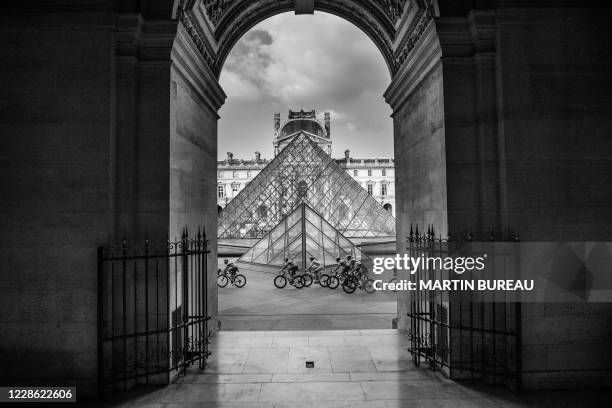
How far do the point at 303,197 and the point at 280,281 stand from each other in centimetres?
1345

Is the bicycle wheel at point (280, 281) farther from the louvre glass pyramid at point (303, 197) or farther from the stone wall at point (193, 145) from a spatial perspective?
the louvre glass pyramid at point (303, 197)

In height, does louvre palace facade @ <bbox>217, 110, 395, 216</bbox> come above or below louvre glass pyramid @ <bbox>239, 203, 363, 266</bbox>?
above

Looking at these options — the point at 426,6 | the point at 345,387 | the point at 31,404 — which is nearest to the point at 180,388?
the point at 31,404

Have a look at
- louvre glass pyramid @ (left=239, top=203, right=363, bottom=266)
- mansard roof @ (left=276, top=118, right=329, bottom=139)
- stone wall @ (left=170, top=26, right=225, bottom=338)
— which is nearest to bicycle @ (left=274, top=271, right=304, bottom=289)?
louvre glass pyramid @ (left=239, top=203, right=363, bottom=266)

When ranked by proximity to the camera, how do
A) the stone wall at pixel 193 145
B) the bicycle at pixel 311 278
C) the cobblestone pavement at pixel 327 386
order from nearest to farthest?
the cobblestone pavement at pixel 327 386 → the stone wall at pixel 193 145 → the bicycle at pixel 311 278

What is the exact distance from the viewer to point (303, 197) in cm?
2497

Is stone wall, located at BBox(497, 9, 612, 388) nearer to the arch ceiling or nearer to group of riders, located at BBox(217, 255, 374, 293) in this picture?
the arch ceiling

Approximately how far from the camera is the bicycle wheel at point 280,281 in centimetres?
1164

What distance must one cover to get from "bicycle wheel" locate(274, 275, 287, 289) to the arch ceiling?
7.11m

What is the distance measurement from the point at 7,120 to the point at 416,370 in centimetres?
581

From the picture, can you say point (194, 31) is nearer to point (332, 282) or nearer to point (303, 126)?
point (332, 282)

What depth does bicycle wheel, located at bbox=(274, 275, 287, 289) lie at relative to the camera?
38.2ft

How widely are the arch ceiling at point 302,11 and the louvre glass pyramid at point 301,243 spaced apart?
10.3m

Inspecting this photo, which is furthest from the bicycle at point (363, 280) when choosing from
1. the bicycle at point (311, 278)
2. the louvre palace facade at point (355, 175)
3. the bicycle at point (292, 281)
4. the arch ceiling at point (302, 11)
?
the louvre palace facade at point (355, 175)
